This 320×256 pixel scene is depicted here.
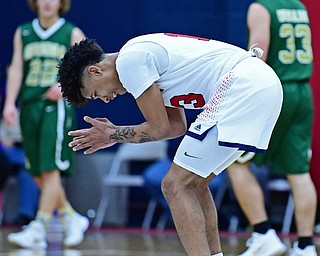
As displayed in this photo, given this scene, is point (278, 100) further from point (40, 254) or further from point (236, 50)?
point (40, 254)

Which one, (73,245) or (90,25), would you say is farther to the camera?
(90,25)

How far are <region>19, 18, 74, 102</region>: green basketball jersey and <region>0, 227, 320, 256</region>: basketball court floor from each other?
1.35 metres

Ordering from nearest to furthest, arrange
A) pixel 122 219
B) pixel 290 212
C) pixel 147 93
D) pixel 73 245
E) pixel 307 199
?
1. pixel 147 93
2. pixel 307 199
3. pixel 73 245
4. pixel 290 212
5. pixel 122 219

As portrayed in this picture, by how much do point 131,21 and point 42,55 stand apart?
233cm

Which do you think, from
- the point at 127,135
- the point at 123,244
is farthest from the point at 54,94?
the point at 127,135

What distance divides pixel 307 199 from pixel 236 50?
2.02 m


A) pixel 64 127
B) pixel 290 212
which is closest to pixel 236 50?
pixel 64 127

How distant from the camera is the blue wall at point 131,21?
10477mm

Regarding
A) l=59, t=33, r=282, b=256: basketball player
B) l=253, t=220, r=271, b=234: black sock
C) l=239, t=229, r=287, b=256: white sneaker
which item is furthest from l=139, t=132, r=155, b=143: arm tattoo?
l=253, t=220, r=271, b=234: black sock

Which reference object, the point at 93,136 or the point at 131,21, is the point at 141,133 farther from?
the point at 131,21

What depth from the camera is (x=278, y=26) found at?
285 inches

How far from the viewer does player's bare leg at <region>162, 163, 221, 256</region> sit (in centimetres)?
512

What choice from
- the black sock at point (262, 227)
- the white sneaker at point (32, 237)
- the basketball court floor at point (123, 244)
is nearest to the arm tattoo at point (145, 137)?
the black sock at point (262, 227)

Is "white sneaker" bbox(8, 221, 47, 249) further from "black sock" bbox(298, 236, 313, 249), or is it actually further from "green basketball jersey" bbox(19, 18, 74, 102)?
"black sock" bbox(298, 236, 313, 249)
